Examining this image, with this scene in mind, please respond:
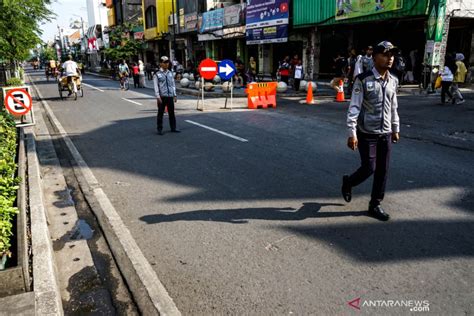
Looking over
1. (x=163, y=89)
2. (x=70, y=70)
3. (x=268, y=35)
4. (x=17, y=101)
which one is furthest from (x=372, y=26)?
(x=17, y=101)

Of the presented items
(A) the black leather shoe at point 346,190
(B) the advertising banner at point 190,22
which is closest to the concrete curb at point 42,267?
(A) the black leather shoe at point 346,190

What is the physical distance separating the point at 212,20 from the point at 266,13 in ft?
24.2

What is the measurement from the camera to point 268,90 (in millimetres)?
14852

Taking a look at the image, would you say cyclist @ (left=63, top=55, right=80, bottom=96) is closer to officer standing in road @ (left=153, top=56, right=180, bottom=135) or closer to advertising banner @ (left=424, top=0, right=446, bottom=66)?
officer standing in road @ (left=153, top=56, right=180, bottom=135)

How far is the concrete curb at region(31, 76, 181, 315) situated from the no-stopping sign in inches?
156

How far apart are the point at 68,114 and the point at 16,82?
6542 mm

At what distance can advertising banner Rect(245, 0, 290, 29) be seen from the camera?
24000mm

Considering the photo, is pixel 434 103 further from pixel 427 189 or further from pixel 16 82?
pixel 16 82

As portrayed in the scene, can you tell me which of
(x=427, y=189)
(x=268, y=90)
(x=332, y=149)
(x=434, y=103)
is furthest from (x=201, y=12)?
(x=427, y=189)

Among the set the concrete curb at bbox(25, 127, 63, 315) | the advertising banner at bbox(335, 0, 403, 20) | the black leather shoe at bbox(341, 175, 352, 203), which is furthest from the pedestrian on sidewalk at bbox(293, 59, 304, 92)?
the concrete curb at bbox(25, 127, 63, 315)

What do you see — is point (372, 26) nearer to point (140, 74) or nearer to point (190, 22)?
point (140, 74)

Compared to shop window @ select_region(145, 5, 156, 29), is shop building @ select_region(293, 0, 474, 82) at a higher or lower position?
lower

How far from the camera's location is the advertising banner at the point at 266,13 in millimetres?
24000

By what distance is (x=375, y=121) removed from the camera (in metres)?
4.40
